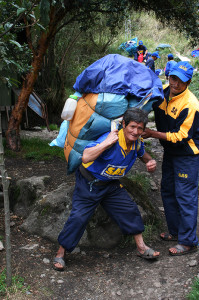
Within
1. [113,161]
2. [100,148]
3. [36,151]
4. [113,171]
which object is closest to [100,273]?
[113,171]

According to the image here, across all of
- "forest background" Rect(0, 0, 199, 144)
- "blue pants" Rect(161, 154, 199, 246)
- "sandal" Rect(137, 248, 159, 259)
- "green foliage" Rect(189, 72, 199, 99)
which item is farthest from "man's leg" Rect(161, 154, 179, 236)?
"green foliage" Rect(189, 72, 199, 99)

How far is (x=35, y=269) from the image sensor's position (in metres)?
3.55

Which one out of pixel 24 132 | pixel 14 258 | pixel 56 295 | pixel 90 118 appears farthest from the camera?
pixel 24 132

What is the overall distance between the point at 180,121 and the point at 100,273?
179 cm

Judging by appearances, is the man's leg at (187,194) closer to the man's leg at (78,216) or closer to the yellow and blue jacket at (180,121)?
the yellow and blue jacket at (180,121)

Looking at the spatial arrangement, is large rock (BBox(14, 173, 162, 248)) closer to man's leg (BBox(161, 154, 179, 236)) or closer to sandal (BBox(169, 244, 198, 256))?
man's leg (BBox(161, 154, 179, 236))

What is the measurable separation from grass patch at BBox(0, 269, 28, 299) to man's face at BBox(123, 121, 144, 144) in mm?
1678

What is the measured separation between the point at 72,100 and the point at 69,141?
0.48m

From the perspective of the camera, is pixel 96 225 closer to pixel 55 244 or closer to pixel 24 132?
pixel 55 244

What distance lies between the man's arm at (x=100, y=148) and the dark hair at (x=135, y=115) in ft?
0.60

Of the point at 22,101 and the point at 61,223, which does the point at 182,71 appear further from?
the point at 22,101

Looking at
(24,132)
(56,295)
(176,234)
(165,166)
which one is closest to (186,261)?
(176,234)

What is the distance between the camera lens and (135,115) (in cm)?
317

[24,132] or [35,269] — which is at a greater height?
[35,269]
